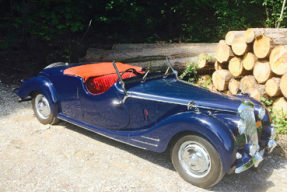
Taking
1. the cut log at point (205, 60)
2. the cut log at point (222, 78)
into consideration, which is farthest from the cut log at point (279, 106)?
the cut log at point (205, 60)

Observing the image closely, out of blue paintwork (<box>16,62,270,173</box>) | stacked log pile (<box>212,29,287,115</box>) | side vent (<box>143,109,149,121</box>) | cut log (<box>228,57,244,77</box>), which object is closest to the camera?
blue paintwork (<box>16,62,270,173</box>)

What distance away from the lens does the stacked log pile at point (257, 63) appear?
419 centimetres

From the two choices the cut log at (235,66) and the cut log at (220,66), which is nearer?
the cut log at (235,66)

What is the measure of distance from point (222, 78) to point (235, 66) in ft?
1.13

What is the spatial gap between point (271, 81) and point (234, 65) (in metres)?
0.83

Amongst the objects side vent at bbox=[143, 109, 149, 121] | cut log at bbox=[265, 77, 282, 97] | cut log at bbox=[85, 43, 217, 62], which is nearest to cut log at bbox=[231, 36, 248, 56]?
cut log at bbox=[265, 77, 282, 97]

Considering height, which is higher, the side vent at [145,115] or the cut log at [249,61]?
the cut log at [249,61]

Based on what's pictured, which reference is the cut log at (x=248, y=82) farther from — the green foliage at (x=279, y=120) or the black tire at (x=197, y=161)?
the black tire at (x=197, y=161)

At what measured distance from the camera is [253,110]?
9.50ft

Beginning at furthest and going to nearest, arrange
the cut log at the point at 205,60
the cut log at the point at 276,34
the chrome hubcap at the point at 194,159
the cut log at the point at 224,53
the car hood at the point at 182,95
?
1. the cut log at the point at 205,60
2. the cut log at the point at 224,53
3. the cut log at the point at 276,34
4. the car hood at the point at 182,95
5. the chrome hubcap at the point at 194,159

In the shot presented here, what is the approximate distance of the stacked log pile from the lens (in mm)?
4188

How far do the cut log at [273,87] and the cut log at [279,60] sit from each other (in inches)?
5.6

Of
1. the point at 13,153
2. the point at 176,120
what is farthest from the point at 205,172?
the point at 13,153

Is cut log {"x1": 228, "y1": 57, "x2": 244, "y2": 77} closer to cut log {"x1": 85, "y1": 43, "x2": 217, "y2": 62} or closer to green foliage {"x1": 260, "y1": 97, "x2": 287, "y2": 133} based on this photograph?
green foliage {"x1": 260, "y1": 97, "x2": 287, "y2": 133}
